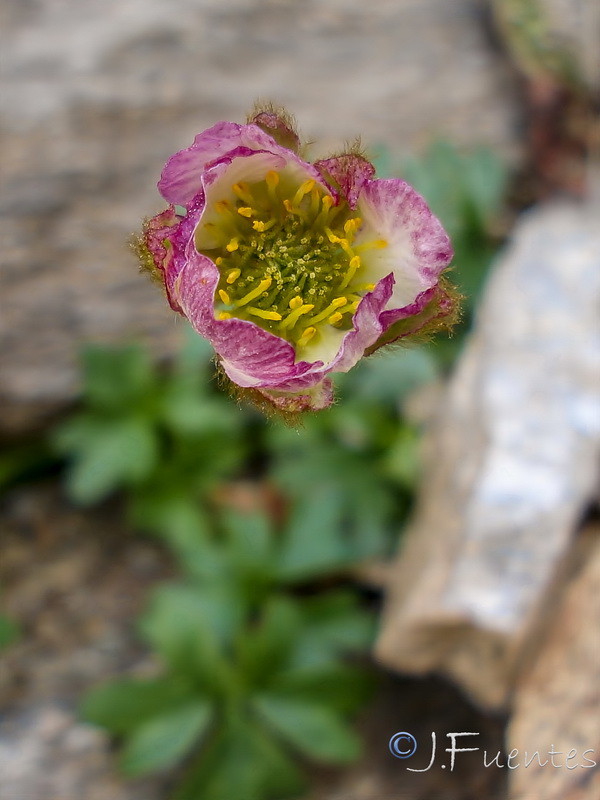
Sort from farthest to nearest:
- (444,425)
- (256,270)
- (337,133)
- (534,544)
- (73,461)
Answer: (337,133) < (73,461) < (444,425) < (534,544) < (256,270)

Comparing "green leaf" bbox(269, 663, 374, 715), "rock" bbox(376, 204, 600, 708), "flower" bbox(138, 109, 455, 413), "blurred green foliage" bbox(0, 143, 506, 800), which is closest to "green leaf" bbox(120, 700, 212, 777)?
"blurred green foliage" bbox(0, 143, 506, 800)

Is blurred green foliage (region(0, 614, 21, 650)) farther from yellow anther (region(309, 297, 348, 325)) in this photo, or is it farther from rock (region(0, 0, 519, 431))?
yellow anther (region(309, 297, 348, 325))

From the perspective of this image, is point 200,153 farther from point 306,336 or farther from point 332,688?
point 332,688

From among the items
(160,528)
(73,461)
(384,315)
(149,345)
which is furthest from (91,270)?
(384,315)

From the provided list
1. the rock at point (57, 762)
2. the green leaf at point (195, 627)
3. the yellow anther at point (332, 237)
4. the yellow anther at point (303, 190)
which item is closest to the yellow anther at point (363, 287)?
the yellow anther at point (332, 237)

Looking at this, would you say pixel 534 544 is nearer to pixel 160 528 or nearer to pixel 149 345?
pixel 160 528

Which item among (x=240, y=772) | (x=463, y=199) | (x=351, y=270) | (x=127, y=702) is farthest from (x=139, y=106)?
(x=240, y=772)
